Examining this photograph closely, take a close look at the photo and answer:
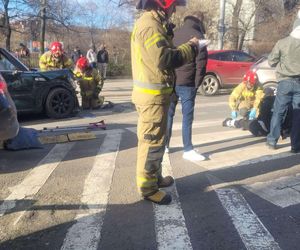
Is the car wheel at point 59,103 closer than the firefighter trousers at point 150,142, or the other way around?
the firefighter trousers at point 150,142

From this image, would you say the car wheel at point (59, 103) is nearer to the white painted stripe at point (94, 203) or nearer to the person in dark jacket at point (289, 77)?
the white painted stripe at point (94, 203)

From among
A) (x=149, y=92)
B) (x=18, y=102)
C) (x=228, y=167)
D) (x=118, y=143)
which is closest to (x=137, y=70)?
(x=149, y=92)

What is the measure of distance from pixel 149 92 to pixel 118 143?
10.4ft

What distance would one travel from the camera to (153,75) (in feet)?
13.1

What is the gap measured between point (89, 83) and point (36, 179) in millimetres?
6327

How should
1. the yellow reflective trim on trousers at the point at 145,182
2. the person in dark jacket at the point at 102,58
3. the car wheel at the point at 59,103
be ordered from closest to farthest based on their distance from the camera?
the yellow reflective trim on trousers at the point at 145,182
the car wheel at the point at 59,103
the person in dark jacket at the point at 102,58

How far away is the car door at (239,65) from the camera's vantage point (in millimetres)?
15770

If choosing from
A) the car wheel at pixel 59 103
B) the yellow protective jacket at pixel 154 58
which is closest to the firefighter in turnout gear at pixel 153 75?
the yellow protective jacket at pixel 154 58

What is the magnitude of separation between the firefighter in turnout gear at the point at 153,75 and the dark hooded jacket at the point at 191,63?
120 cm

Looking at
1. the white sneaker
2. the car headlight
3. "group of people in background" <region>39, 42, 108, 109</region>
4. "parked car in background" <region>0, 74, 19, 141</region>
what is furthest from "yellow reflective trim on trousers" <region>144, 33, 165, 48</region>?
"group of people in background" <region>39, 42, 108, 109</region>

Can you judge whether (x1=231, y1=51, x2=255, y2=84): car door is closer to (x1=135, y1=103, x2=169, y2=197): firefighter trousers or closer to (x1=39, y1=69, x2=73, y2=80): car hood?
(x1=39, y1=69, x2=73, y2=80): car hood

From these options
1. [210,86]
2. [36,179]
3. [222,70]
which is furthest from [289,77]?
[222,70]

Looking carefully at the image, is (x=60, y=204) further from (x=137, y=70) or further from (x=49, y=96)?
(x=49, y=96)

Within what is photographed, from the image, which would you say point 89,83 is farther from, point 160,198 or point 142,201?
point 160,198
